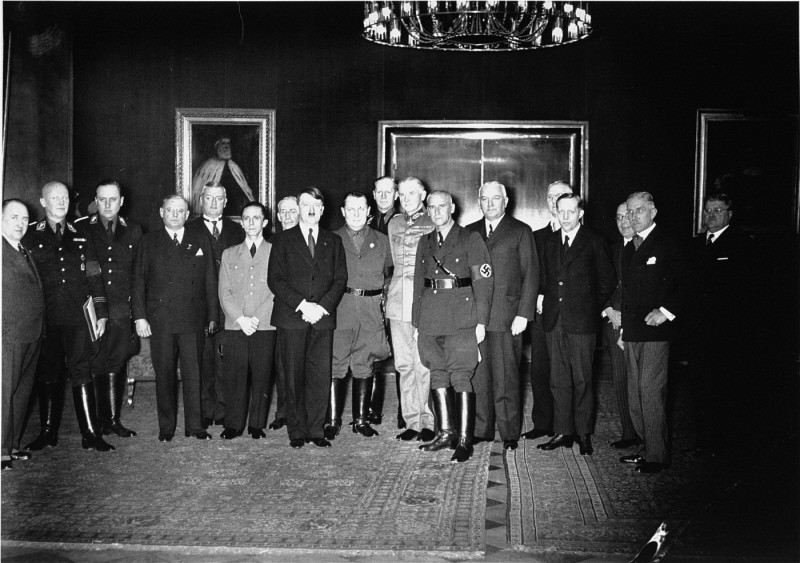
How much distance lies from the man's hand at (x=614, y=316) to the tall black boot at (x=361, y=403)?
164cm

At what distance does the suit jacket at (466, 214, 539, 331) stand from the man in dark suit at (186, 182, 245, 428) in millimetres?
1817

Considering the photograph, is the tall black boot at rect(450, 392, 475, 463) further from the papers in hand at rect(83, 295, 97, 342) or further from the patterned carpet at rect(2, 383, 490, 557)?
the papers in hand at rect(83, 295, 97, 342)

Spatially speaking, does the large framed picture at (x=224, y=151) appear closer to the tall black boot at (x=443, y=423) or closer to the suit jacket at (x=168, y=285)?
the suit jacket at (x=168, y=285)

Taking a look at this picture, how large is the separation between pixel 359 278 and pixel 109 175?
443 centimetres

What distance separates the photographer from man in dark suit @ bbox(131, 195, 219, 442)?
17.0ft

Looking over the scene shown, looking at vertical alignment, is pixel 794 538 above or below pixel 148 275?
below

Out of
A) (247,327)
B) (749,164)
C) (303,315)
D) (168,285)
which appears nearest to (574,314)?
(303,315)

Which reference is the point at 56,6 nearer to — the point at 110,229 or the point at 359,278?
the point at 110,229

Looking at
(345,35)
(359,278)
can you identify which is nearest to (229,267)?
(359,278)

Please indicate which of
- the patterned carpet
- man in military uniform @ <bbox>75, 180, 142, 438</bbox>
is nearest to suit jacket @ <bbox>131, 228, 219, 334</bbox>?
man in military uniform @ <bbox>75, 180, 142, 438</bbox>

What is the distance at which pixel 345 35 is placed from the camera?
8594 mm

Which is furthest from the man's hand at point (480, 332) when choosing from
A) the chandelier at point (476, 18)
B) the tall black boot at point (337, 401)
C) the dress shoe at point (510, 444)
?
the chandelier at point (476, 18)

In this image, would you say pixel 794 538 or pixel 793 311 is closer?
pixel 794 538

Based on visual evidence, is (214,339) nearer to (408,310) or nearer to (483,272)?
(408,310)
